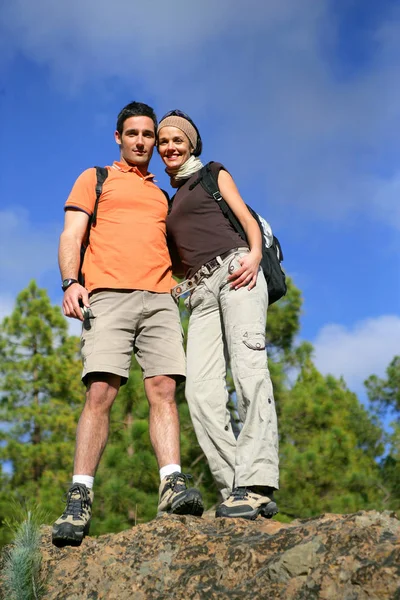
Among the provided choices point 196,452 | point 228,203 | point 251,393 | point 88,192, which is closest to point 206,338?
point 251,393

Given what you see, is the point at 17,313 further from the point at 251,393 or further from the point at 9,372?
the point at 251,393

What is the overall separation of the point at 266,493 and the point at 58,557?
96 centimetres

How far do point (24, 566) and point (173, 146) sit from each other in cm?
215

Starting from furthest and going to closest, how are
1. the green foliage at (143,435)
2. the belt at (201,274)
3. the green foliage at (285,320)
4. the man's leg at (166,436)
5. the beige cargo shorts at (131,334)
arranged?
the green foliage at (285,320) → the green foliage at (143,435) → the belt at (201,274) → the beige cargo shorts at (131,334) → the man's leg at (166,436)

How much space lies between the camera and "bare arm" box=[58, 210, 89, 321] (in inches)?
129

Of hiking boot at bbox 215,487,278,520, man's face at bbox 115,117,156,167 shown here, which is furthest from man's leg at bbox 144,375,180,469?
man's face at bbox 115,117,156,167

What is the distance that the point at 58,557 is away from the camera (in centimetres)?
300

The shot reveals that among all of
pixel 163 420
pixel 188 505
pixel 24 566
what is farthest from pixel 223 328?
pixel 24 566

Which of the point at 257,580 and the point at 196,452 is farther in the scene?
the point at 196,452

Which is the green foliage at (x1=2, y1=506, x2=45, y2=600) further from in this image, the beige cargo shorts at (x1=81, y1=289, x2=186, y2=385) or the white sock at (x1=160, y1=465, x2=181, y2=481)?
the beige cargo shorts at (x1=81, y1=289, x2=186, y2=385)

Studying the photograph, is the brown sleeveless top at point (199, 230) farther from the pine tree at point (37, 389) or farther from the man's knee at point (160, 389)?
the pine tree at point (37, 389)

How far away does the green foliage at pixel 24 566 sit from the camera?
288cm

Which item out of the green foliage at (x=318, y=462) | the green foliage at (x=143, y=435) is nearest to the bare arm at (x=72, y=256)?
the green foliage at (x=143, y=435)

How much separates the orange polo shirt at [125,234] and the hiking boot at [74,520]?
976 millimetres
